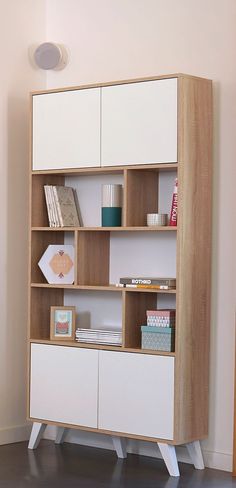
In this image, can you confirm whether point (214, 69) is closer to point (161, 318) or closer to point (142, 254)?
point (142, 254)

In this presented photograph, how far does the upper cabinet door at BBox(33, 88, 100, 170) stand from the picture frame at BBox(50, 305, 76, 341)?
2.62 feet

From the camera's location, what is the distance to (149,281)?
4730 mm

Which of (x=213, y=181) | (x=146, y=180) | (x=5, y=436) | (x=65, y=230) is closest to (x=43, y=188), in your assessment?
(x=65, y=230)

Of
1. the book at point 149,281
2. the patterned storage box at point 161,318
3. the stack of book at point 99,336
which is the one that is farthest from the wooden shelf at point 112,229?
the stack of book at point 99,336

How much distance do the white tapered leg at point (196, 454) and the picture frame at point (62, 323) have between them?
90 cm

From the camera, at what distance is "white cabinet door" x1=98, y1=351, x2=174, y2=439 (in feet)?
15.1

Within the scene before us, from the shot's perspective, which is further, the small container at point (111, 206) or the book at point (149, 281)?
the small container at point (111, 206)

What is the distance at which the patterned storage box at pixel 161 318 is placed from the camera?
4.66 meters

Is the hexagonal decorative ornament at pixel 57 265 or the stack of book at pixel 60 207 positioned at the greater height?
the stack of book at pixel 60 207

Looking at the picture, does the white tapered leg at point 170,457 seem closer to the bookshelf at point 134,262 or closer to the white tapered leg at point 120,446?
the bookshelf at point 134,262

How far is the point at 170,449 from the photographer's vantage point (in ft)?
15.1

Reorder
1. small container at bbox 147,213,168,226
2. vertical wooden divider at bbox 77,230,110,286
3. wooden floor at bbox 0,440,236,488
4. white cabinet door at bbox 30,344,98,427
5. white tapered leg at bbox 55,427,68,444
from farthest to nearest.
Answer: white tapered leg at bbox 55,427,68,444 → vertical wooden divider at bbox 77,230,110,286 → white cabinet door at bbox 30,344,98,427 → small container at bbox 147,213,168,226 → wooden floor at bbox 0,440,236,488

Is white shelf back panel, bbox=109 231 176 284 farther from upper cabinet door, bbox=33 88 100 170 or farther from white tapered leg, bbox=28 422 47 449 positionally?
white tapered leg, bbox=28 422 47 449

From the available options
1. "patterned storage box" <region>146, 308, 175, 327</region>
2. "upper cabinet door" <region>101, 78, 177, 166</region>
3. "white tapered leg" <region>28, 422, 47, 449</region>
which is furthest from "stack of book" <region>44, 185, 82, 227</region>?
"white tapered leg" <region>28, 422, 47, 449</region>
